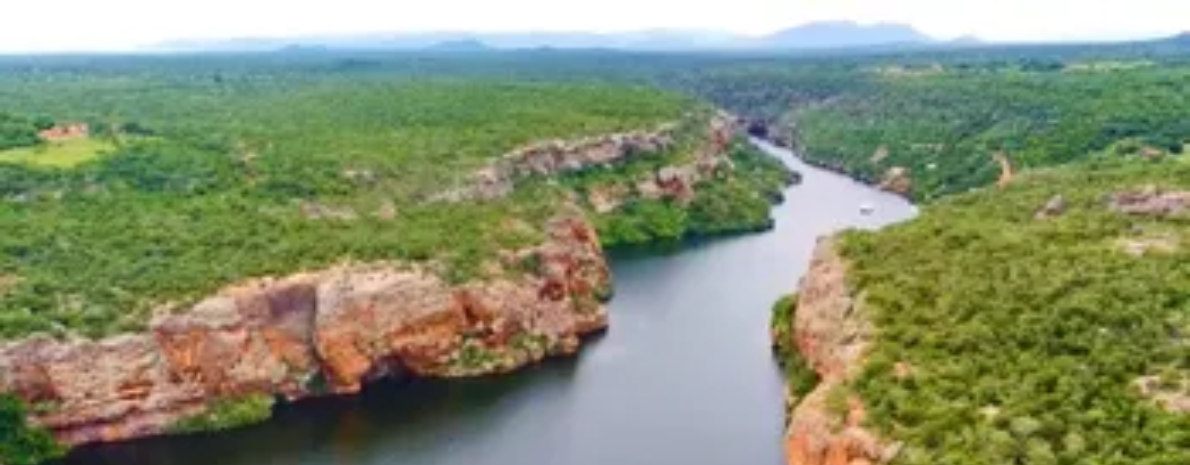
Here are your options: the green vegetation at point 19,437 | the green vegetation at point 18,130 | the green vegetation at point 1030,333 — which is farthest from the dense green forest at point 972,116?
the green vegetation at point 19,437

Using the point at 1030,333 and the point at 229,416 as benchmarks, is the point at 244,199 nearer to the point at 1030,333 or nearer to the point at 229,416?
the point at 229,416

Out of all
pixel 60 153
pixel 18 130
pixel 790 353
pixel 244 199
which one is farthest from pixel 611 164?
pixel 790 353

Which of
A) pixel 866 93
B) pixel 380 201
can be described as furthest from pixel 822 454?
pixel 866 93

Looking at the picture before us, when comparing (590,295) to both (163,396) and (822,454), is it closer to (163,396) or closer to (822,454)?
(163,396)

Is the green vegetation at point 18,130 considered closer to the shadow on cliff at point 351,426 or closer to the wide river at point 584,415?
the shadow on cliff at point 351,426

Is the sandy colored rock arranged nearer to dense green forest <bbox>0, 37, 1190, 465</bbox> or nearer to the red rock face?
dense green forest <bbox>0, 37, 1190, 465</bbox>
